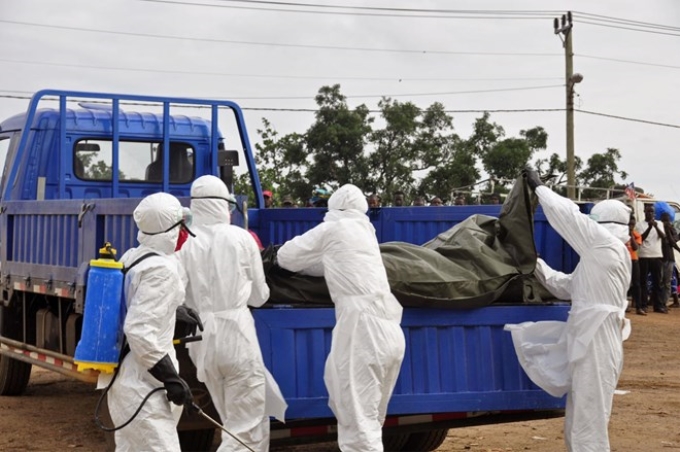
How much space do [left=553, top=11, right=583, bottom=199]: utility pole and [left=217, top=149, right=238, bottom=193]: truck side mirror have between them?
64.1 feet

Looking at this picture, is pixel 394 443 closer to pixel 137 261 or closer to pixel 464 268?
pixel 464 268

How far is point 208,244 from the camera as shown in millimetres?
6789

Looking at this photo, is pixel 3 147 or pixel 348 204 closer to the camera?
pixel 348 204

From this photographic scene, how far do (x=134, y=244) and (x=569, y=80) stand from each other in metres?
25.0

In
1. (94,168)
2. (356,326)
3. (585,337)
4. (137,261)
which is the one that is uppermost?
(94,168)

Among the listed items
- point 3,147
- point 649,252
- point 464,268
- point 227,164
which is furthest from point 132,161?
point 649,252

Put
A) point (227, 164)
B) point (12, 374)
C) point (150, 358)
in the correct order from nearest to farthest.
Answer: point (150, 358), point (12, 374), point (227, 164)

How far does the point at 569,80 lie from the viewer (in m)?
31.0

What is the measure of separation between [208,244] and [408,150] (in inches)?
823

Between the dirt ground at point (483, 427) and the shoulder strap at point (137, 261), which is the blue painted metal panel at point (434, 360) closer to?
the dirt ground at point (483, 427)

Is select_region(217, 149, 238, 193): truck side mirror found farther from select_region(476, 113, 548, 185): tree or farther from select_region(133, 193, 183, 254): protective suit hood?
select_region(476, 113, 548, 185): tree

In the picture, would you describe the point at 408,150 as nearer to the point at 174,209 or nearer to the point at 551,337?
the point at 551,337

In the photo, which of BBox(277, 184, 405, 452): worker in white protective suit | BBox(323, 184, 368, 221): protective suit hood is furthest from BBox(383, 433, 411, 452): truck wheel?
BBox(323, 184, 368, 221): protective suit hood

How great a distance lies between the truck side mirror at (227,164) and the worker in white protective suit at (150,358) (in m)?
5.47
